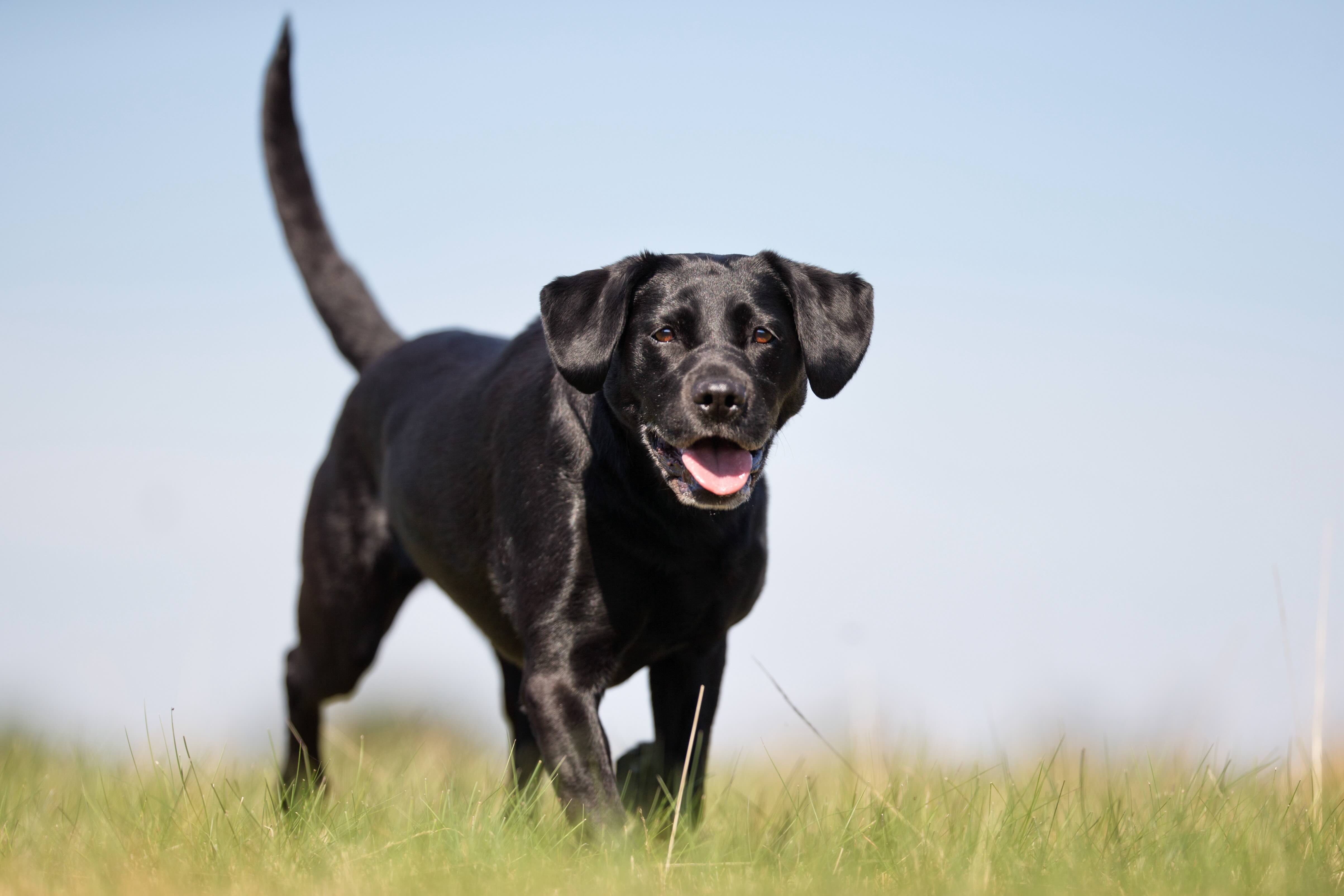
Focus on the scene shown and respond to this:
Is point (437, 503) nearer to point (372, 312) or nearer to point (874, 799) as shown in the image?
point (372, 312)

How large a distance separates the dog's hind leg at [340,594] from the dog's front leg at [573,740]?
1452mm

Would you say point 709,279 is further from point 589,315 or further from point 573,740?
point 573,740

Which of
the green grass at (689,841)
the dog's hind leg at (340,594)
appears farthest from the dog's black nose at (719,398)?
the dog's hind leg at (340,594)

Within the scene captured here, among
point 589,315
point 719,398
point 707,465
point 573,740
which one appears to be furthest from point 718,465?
point 573,740

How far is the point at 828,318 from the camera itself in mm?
3441

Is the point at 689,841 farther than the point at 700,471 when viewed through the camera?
No

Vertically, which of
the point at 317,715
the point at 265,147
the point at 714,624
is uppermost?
the point at 265,147

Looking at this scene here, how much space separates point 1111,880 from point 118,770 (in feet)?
9.88

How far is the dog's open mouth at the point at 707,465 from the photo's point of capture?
314 centimetres

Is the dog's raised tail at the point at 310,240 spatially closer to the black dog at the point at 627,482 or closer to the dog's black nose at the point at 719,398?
the black dog at the point at 627,482

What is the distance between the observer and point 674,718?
145 inches

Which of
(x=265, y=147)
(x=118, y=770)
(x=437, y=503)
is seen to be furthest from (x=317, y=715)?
(x=265, y=147)

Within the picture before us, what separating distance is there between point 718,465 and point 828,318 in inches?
23.5

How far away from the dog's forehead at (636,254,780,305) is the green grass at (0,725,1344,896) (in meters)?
1.40
